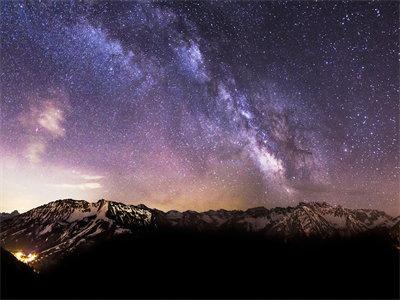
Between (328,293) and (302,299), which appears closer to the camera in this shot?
(302,299)

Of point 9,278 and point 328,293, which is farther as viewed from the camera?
point 328,293

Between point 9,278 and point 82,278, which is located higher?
point 9,278

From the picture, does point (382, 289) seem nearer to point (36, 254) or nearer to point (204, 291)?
point (204, 291)

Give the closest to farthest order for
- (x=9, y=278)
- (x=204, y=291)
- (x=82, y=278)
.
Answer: (x=9, y=278)
(x=82, y=278)
(x=204, y=291)

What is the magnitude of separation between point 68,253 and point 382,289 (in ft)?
568

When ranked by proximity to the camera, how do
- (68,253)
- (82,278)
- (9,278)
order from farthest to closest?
(68,253), (82,278), (9,278)

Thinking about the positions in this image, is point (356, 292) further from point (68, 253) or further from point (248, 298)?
point (68, 253)

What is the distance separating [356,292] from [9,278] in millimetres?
183463

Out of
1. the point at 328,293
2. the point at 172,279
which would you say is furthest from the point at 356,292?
the point at 172,279

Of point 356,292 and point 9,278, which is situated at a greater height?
point 9,278

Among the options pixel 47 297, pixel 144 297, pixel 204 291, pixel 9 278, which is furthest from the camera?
pixel 204 291

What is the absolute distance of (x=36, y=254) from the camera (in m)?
200

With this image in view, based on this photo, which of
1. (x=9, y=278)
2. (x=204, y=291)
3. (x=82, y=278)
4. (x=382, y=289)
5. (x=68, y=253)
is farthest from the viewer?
(x=68, y=253)

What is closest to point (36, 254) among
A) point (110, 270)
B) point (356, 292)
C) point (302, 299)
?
point (110, 270)
